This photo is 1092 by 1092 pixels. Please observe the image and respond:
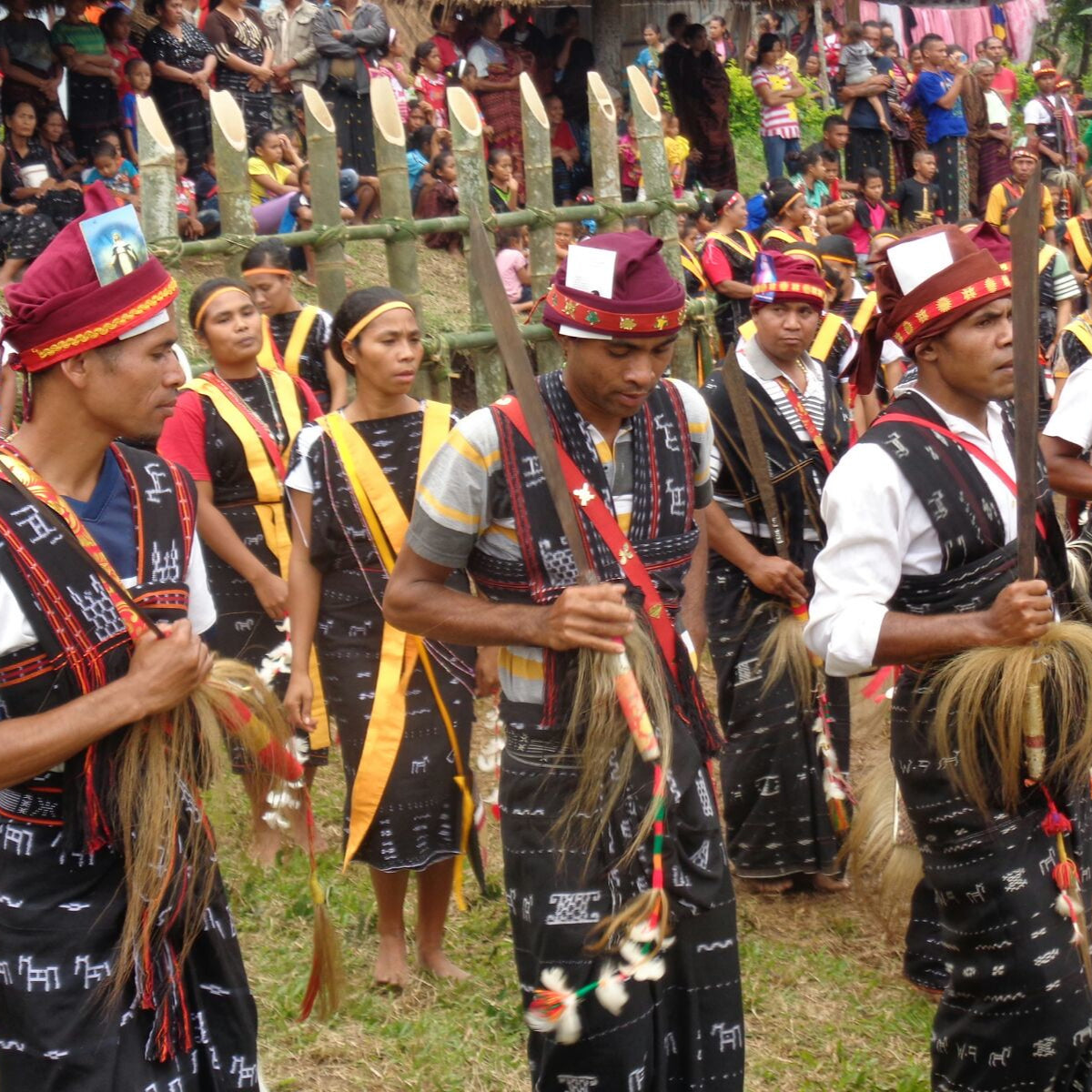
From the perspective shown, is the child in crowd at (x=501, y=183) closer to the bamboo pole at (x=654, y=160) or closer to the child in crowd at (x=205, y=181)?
the bamboo pole at (x=654, y=160)

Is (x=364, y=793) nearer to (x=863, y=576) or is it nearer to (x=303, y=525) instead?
(x=303, y=525)

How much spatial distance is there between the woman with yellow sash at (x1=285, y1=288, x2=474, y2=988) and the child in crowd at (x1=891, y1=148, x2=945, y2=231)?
12.8 m

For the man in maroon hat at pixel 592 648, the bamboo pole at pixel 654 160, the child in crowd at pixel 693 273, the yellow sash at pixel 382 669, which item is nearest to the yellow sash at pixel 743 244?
the child in crowd at pixel 693 273

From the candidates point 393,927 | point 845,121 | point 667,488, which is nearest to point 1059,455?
point 667,488

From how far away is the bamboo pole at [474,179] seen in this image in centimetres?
881

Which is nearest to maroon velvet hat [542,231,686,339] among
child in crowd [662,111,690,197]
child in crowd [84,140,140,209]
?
child in crowd [84,140,140,209]

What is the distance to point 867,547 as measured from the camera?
10.9 feet

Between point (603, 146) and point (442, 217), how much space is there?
1457 mm

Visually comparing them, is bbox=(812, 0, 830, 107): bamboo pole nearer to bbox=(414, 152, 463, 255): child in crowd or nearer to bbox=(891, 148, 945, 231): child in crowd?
bbox=(891, 148, 945, 231): child in crowd

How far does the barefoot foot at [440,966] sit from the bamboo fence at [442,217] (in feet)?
10.0

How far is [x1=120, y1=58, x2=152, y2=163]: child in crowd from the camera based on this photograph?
1108cm

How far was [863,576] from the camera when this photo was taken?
3334 mm

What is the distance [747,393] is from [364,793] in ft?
6.26

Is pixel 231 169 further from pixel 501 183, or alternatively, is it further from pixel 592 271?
pixel 501 183
